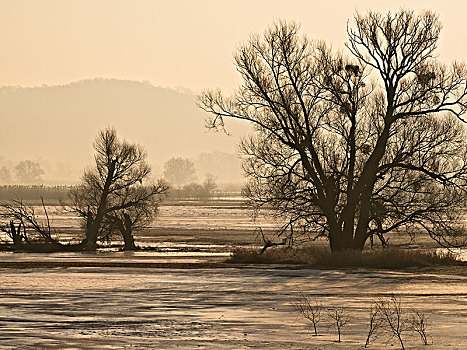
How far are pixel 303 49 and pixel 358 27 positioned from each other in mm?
3009

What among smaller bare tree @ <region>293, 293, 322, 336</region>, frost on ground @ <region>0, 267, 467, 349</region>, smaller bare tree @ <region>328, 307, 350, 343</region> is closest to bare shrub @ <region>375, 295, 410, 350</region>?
frost on ground @ <region>0, 267, 467, 349</region>

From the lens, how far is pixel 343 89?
38.5 metres

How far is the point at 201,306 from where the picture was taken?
21.5 meters

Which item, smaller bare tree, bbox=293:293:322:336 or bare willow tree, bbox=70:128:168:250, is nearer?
smaller bare tree, bbox=293:293:322:336

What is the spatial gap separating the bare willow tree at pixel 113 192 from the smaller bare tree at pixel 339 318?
3222cm

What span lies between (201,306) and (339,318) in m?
4.88

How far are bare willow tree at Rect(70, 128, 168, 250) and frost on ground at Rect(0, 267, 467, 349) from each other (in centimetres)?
1779

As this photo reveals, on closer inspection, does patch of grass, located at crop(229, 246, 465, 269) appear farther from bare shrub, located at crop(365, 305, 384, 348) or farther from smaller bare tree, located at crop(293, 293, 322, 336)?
bare shrub, located at crop(365, 305, 384, 348)

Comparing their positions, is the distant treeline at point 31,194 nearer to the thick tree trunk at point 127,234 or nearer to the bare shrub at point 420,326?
the thick tree trunk at point 127,234

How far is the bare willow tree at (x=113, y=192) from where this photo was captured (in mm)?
52062

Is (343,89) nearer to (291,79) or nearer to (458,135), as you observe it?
(291,79)

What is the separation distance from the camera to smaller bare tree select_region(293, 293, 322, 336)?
1807cm

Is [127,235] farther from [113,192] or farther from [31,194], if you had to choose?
[31,194]

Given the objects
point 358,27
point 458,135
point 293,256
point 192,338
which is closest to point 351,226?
point 293,256
